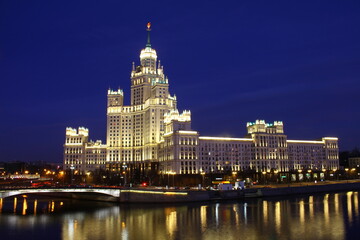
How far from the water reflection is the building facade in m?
56.4

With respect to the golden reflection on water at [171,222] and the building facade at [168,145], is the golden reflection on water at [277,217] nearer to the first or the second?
the golden reflection on water at [171,222]

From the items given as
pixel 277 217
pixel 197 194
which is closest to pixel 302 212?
pixel 277 217

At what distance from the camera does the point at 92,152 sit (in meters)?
182

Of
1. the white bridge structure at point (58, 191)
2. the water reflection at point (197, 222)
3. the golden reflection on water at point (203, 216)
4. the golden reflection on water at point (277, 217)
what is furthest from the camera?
the white bridge structure at point (58, 191)

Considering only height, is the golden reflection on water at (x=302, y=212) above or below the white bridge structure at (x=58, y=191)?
below

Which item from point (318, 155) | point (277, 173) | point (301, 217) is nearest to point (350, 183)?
point (277, 173)

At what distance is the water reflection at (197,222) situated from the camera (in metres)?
52.0

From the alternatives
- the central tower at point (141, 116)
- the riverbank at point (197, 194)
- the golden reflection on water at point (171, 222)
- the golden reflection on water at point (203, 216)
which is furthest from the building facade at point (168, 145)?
the golden reflection on water at point (171, 222)

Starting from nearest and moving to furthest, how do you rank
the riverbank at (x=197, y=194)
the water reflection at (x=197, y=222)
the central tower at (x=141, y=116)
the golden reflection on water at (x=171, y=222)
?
the water reflection at (x=197, y=222)
the golden reflection on water at (x=171, y=222)
the riverbank at (x=197, y=194)
the central tower at (x=141, y=116)

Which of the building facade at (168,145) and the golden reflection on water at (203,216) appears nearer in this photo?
the golden reflection on water at (203,216)

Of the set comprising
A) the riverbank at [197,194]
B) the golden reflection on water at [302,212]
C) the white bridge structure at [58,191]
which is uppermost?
the white bridge structure at [58,191]

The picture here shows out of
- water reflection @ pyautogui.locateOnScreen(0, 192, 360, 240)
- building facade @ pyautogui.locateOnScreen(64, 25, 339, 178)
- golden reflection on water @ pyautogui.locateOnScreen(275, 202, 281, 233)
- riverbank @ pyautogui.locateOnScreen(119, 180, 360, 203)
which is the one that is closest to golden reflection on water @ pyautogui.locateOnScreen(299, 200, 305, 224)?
water reflection @ pyautogui.locateOnScreen(0, 192, 360, 240)

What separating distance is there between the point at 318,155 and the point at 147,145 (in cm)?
8180

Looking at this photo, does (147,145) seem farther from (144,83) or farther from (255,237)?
(255,237)
